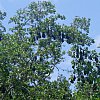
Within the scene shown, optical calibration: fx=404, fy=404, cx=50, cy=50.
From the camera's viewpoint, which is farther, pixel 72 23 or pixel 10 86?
pixel 72 23

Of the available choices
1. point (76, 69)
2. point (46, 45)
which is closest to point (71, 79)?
point (76, 69)

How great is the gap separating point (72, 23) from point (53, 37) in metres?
2.04

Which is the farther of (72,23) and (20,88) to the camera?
(72,23)

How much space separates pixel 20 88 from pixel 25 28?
15.8 ft

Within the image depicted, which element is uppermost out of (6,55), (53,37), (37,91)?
(53,37)

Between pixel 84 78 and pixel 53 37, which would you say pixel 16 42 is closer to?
pixel 53 37

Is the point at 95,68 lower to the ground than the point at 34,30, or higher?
lower

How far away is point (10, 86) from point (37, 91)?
2.02 meters

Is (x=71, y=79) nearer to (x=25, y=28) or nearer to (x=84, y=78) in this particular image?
(x=84, y=78)

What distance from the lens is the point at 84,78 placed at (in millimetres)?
31328

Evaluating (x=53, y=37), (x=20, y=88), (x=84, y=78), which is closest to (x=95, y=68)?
(x=84, y=78)

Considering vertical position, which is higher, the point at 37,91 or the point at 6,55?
the point at 6,55

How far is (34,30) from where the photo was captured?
102 ft

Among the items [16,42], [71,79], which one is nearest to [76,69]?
[71,79]
